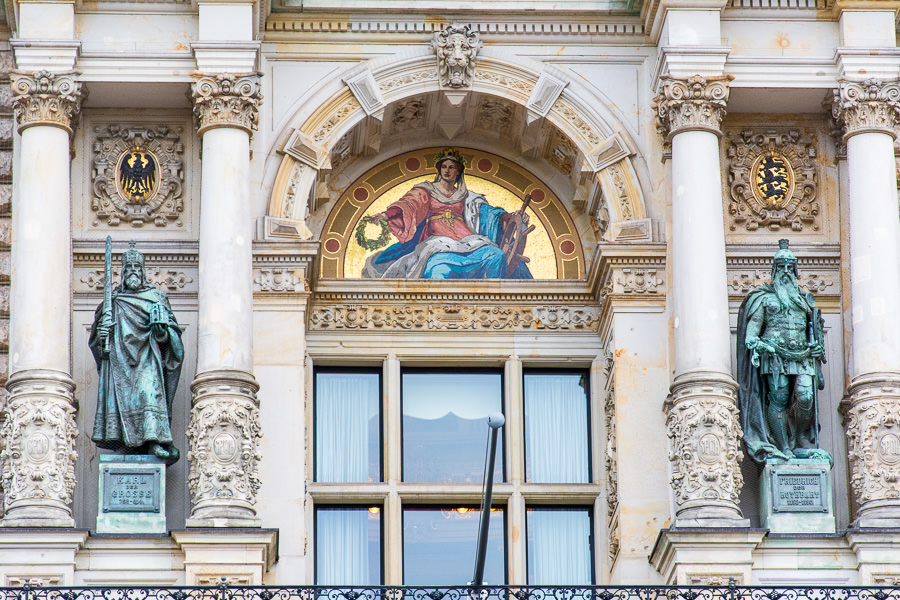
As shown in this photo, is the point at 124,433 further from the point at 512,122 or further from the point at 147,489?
the point at 512,122

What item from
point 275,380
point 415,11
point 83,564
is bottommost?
point 83,564

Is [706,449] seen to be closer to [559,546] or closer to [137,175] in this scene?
[559,546]

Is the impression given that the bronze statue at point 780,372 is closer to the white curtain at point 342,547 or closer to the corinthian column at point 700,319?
the corinthian column at point 700,319

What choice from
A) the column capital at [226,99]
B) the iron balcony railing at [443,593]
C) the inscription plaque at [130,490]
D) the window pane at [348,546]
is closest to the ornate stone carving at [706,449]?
the iron balcony railing at [443,593]

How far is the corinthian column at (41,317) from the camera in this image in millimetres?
23969

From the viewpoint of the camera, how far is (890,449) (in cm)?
2442

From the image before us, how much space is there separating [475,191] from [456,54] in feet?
5.98

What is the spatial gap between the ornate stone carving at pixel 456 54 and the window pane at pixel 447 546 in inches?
174

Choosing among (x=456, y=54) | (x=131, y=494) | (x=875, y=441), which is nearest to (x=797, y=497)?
(x=875, y=441)

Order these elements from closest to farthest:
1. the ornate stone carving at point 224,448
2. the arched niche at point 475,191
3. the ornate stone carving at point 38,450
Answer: the ornate stone carving at point 38,450 < the ornate stone carving at point 224,448 < the arched niche at point 475,191

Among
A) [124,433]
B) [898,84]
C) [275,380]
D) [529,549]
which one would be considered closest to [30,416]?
[124,433]

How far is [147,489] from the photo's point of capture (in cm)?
2431

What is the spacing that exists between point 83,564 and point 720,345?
251 inches

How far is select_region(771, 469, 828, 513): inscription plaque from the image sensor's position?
24484 mm
